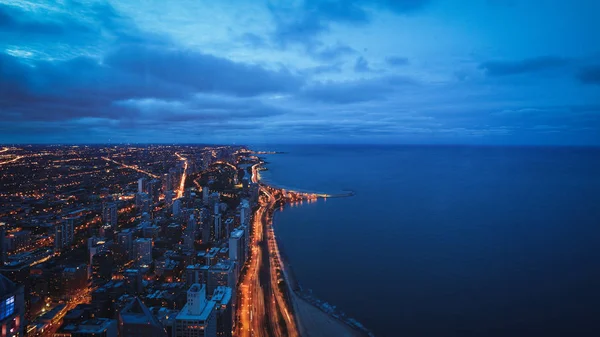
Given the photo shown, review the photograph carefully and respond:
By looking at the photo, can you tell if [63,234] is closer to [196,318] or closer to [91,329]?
[91,329]

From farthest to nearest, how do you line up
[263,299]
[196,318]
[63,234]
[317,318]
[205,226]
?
[205,226] < [63,234] < [263,299] < [317,318] < [196,318]

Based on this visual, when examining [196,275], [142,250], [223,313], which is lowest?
[142,250]

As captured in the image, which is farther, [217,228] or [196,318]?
[217,228]

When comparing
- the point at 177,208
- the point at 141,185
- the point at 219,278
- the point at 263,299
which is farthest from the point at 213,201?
the point at 263,299

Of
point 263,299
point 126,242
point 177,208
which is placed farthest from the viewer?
point 177,208

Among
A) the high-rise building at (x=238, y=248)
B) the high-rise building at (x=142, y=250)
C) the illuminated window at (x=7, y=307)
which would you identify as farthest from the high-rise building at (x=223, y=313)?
the high-rise building at (x=142, y=250)

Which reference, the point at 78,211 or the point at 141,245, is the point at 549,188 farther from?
the point at 78,211

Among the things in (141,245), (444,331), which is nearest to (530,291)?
(444,331)
